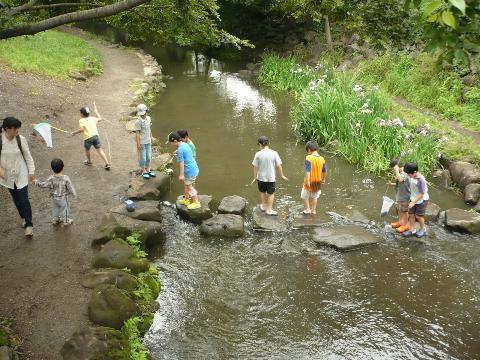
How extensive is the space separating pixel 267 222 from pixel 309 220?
0.84 m

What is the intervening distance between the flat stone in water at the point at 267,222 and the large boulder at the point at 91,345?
150 inches

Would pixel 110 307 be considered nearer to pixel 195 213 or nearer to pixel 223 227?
pixel 223 227

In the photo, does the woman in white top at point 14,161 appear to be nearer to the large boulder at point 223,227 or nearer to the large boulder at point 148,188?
the large boulder at point 148,188

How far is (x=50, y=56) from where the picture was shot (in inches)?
730

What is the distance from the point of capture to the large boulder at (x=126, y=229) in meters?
7.17

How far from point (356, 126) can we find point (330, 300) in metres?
6.25

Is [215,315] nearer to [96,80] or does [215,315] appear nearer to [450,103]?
[450,103]

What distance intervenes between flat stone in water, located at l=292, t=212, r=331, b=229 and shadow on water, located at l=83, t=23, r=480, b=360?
0.18 m

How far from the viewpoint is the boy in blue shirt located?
8.02 meters

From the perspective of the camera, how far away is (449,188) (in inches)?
398

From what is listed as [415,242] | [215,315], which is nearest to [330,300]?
[215,315]

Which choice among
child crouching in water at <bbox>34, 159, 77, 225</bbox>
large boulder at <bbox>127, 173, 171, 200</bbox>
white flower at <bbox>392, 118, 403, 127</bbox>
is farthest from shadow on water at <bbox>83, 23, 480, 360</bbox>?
child crouching in water at <bbox>34, 159, 77, 225</bbox>

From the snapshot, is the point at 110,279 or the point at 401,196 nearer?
the point at 110,279

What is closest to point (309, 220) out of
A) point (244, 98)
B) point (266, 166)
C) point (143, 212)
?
point (266, 166)
